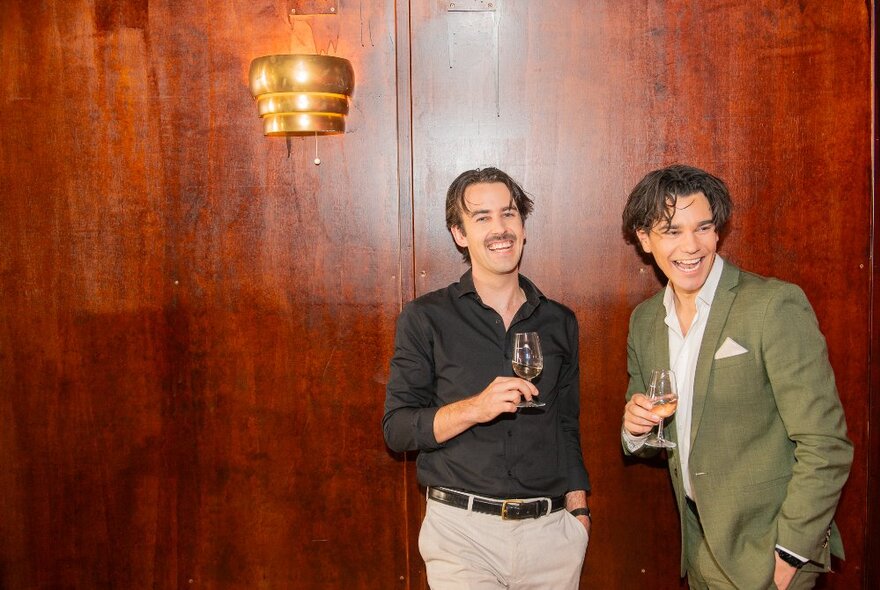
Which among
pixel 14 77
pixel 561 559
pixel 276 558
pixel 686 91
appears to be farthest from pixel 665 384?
pixel 14 77

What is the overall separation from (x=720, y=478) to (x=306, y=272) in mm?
1763

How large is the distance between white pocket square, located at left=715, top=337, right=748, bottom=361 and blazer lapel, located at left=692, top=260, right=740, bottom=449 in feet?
0.05

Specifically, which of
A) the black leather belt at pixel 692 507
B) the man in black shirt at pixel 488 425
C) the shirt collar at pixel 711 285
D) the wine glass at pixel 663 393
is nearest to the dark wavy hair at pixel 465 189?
the man in black shirt at pixel 488 425

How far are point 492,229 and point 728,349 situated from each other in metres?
0.87

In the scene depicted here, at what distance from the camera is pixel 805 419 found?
2334 mm

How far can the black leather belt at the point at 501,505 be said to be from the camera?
8.55 feet

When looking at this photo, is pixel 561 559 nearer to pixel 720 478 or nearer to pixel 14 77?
pixel 720 478

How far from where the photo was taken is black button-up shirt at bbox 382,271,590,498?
8.68 feet

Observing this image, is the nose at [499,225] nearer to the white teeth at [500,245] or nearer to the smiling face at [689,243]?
the white teeth at [500,245]

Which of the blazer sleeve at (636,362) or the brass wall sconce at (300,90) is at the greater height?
the brass wall sconce at (300,90)

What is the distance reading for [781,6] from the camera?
3145mm

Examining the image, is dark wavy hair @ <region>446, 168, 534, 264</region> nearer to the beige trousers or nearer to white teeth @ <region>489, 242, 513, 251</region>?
Answer: white teeth @ <region>489, 242, 513, 251</region>

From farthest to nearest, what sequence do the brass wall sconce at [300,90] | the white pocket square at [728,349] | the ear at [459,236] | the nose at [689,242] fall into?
1. the brass wall sconce at [300,90]
2. the ear at [459,236]
3. the nose at [689,242]
4. the white pocket square at [728,349]

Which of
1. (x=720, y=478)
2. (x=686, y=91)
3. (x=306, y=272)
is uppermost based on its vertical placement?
(x=686, y=91)
